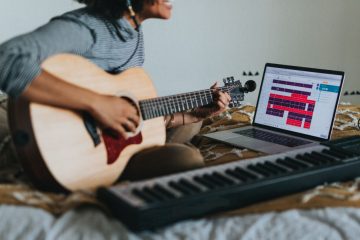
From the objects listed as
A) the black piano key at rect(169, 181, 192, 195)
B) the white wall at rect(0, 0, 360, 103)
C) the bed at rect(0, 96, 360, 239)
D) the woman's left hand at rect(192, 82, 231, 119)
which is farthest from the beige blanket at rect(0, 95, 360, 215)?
the white wall at rect(0, 0, 360, 103)

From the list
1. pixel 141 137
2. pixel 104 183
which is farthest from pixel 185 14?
pixel 104 183

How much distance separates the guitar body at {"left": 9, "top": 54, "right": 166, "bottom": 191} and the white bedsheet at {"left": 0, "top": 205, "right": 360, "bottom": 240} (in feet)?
0.46

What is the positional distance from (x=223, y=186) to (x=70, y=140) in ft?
1.35

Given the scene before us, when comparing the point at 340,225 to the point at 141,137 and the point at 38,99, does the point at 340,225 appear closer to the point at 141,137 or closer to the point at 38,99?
the point at 141,137

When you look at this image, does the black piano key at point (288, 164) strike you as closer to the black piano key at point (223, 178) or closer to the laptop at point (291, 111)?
the black piano key at point (223, 178)

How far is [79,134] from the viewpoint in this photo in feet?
3.94

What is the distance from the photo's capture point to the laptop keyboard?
5.27 feet

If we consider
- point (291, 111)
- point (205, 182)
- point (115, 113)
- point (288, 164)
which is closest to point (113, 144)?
point (115, 113)

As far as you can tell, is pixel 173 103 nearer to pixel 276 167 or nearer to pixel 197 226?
pixel 276 167

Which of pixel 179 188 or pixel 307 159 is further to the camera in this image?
pixel 307 159

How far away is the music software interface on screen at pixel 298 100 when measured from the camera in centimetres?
163

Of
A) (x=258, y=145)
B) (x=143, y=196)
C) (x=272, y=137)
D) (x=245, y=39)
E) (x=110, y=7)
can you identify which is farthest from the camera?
(x=245, y=39)

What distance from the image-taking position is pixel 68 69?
1.22 m

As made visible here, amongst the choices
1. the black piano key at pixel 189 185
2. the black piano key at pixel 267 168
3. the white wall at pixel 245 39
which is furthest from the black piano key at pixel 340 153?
the white wall at pixel 245 39
